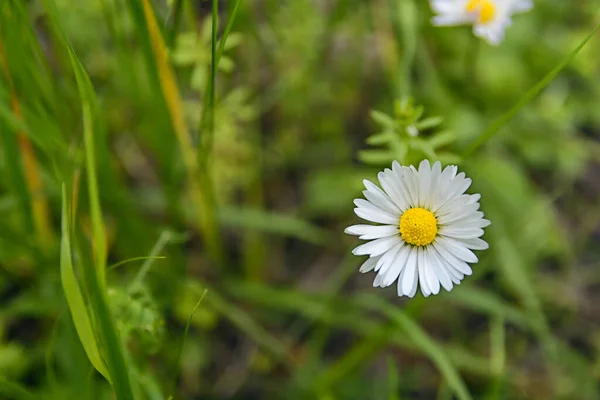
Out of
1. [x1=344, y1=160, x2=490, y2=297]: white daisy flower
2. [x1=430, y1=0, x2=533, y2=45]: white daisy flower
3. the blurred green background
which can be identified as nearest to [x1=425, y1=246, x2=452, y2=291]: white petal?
[x1=344, y1=160, x2=490, y2=297]: white daisy flower

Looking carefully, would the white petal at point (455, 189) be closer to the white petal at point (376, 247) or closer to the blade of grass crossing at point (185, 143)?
the white petal at point (376, 247)

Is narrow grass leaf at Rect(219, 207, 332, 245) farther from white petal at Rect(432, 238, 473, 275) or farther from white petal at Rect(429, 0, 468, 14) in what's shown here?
white petal at Rect(432, 238, 473, 275)

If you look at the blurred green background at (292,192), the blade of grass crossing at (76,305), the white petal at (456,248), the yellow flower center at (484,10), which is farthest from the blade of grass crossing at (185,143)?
the yellow flower center at (484,10)

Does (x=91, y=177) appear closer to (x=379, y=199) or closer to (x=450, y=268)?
(x=379, y=199)

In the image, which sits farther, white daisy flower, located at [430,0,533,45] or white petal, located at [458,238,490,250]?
white daisy flower, located at [430,0,533,45]

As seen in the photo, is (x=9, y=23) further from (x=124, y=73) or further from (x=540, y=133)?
(x=540, y=133)

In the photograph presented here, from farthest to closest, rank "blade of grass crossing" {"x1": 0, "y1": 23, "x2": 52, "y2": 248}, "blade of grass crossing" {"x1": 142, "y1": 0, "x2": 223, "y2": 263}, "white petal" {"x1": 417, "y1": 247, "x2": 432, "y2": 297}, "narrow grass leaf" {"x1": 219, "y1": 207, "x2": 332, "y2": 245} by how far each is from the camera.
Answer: "narrow grass leaf" {"x1": 219, "y1": 207, "x2": 332, "y2": 245}, "blade of grass crossing" {"x1": 0, "y1": 23, "x2": 52, "y2": 248}, "blade of grass crossing" {"x1": 142, "y1": 0, "x2": 223, "y2": 263}, "white petal" {"x1": 417, "y1": 247, "x2": 432, "y2": 297}
